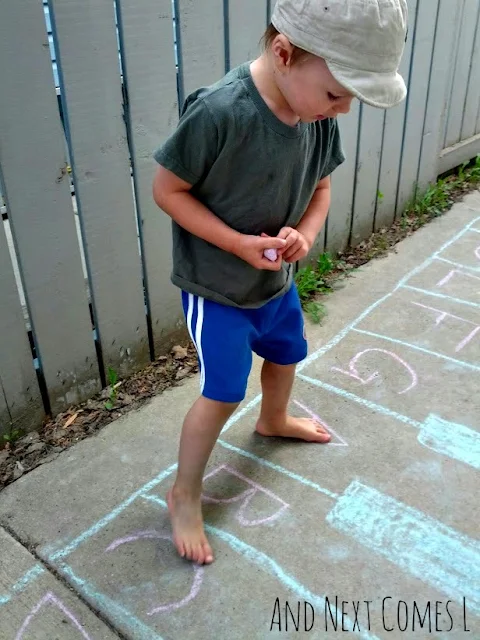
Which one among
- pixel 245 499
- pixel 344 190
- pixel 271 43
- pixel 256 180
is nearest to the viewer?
pixel 271 43

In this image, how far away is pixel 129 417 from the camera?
2.22m

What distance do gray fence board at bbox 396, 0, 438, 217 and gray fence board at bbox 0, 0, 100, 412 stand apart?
215 cm

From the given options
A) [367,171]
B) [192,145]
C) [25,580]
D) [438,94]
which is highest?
[192,145]

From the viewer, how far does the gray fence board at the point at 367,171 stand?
3.15m

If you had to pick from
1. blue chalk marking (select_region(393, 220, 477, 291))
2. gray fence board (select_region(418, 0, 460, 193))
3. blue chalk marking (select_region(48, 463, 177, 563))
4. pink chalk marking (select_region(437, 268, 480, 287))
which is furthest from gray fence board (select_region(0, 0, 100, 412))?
gray fence board (select_region(418, 0, 460, 193))

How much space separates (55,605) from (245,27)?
1997mm

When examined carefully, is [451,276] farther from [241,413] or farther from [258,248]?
[258,248]

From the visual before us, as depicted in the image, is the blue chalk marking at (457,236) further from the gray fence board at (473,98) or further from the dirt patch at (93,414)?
the dirt patch at (93,414)

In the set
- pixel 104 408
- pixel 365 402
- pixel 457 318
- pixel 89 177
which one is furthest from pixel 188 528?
pixel 457 318

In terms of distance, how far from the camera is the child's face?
1311 mm

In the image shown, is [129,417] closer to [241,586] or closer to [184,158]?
[241,586]

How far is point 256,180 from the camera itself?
4.88 feet

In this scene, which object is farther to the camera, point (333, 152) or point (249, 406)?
point (249, 406)

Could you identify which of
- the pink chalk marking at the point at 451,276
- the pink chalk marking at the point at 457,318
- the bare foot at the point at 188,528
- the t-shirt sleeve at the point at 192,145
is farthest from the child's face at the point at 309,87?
the pink chalk marking at the point at 451,276
